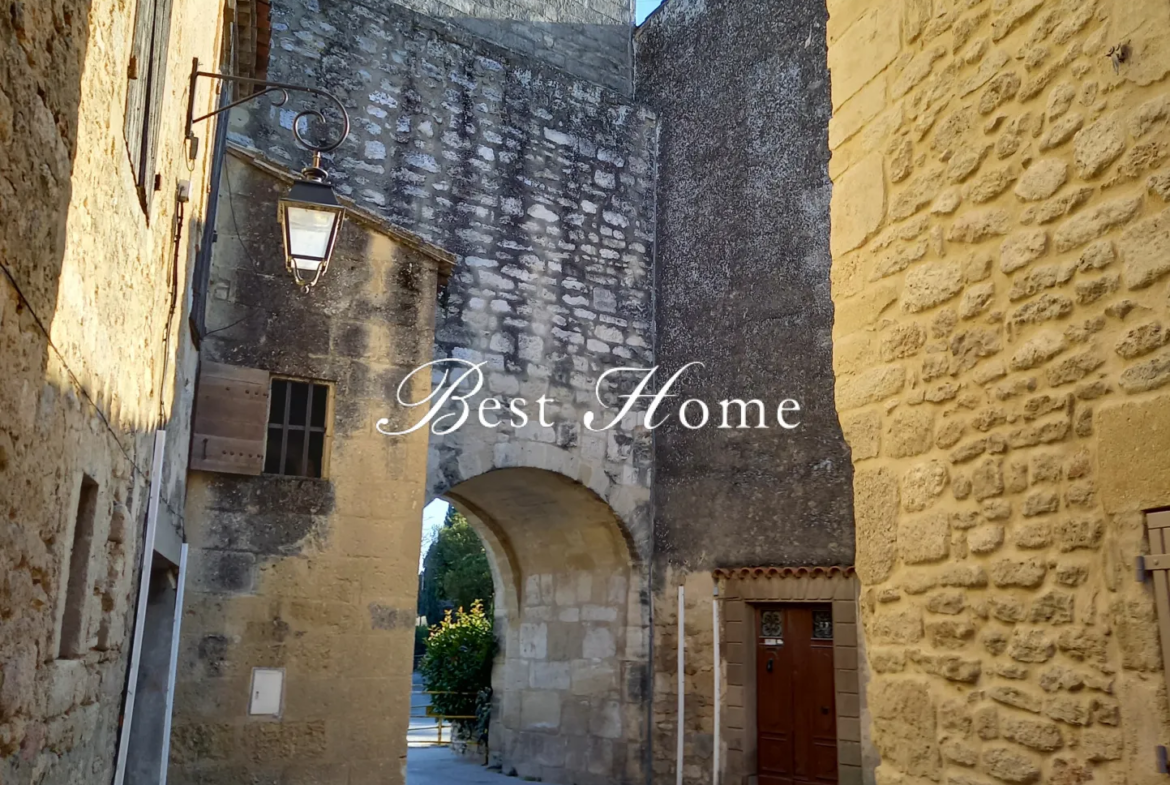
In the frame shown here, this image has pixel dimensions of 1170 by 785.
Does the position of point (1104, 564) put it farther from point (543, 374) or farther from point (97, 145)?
point (543, 374)

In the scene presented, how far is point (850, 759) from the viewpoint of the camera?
27.8 feet

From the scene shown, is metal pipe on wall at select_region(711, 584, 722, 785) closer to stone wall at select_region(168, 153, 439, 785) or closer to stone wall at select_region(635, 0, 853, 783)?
stone wall at select_region(635, 0, 853, 783)

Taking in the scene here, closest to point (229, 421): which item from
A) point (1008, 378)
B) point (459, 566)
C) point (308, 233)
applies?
point (308, 233)

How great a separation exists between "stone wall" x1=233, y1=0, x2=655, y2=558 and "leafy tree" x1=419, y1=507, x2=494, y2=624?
34.0ft

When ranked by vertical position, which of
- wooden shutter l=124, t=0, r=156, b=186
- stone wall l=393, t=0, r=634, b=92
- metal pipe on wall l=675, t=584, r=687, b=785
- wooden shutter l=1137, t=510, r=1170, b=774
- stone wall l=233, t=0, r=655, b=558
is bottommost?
metal pipe on wall l=675, t=584, r=687, b=785

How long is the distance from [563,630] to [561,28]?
6.34m

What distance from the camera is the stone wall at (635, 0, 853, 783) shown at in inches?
363

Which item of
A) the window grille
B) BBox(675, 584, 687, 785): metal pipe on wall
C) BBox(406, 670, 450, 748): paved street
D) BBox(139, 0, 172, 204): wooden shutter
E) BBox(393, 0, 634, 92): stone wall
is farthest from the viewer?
BBox(406, 670, 450, 748): paved street

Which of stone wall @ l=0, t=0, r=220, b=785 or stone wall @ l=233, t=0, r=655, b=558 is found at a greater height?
stone wall @ l=233, t=0, r=655, b=558

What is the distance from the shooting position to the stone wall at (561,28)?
10.8 metres

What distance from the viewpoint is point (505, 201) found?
383 inches

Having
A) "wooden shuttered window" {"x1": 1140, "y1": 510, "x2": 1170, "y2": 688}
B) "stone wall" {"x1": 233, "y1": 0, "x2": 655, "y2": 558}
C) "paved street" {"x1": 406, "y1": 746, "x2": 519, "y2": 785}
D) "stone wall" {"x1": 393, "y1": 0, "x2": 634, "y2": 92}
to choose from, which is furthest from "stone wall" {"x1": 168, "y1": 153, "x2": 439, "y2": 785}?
"stone wall" {"x1": 393, "y1": 0, "x2": 634, "y2": 92}

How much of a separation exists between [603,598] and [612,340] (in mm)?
2509

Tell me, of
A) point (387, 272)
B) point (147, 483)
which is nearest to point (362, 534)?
point (387, 272)
